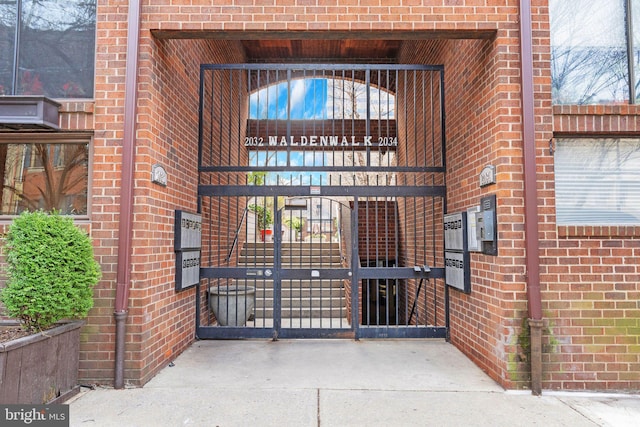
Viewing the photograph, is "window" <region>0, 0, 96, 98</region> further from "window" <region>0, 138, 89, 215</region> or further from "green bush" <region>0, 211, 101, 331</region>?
"green bush" <region>0, 211, 101, 331</region>

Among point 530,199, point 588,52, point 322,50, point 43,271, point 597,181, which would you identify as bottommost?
point 43,271

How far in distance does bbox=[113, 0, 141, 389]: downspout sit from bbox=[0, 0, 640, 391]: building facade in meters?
0.01

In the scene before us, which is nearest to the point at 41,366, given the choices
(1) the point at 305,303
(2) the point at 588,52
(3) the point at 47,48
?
(3) the point at 47,48

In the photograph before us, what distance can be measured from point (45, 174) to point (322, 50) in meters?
6.60

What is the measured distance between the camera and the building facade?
3.93 metres

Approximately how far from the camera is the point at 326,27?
13.6ft

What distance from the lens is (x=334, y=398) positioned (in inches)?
145

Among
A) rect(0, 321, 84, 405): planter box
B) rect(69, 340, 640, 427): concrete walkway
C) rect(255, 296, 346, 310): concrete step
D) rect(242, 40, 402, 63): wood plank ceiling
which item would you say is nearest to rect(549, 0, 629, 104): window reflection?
rect(69, 340, 640, 427): concrete walkway

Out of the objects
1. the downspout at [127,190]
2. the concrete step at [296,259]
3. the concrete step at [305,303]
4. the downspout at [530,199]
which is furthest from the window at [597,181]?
the concrete step at [296,259]

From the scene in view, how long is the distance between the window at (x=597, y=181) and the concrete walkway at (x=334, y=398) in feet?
5.58

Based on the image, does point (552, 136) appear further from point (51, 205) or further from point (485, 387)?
point (51, 205)

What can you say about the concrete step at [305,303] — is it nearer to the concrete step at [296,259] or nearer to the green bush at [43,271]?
the concrete step at [296,259]

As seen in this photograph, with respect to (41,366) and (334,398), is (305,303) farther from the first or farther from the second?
(41,366)

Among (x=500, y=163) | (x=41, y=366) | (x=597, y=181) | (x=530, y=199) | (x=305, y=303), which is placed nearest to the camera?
(x=41, y=366)
